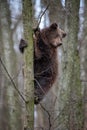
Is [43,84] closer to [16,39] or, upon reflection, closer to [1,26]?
[1,26]

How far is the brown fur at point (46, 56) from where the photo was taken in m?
7.93

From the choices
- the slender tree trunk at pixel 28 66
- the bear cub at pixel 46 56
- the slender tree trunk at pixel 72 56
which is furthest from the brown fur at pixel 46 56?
Result: the slender tree trunk at pixel 28 66

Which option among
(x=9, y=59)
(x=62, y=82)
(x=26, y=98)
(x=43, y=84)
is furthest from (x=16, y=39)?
(x=26, y=98)

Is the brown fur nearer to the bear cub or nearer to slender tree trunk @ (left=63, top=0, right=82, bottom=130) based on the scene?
the bear cub

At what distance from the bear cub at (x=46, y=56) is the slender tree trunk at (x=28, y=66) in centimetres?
139

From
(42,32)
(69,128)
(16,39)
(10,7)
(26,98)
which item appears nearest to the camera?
(26,98)

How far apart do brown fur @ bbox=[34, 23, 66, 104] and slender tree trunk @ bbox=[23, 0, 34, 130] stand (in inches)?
54.7

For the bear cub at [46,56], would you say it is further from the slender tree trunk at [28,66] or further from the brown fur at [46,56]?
the slender tree trunk at [28,66]

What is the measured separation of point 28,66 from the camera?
6.32m

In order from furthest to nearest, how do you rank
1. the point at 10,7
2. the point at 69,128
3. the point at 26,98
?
the point at 10,7, the point at 69,128, the point at 26,98

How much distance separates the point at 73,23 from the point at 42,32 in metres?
1.40

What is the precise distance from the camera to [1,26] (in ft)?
48.8

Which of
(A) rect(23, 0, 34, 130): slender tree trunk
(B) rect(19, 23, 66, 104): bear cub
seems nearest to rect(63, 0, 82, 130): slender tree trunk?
(B) rect(19, 23, 66, 104): bear cub

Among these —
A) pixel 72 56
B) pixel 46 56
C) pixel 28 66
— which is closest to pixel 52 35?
pixel 46 56
